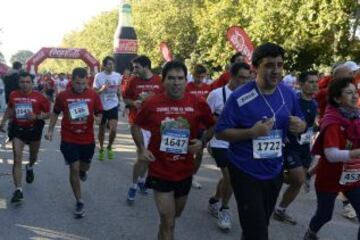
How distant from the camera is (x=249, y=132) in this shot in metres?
3.83

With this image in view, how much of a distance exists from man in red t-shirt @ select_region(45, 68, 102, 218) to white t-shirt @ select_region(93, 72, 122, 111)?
3.72m

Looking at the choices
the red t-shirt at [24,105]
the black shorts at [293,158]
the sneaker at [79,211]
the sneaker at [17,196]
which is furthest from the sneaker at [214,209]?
the red t-shirt at [24,105]

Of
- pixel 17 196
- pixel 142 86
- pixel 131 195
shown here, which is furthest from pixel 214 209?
pixel 17 196

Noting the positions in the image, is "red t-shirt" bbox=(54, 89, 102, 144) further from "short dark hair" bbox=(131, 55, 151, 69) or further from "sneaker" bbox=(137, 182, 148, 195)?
"sneaker" bbox=(137, 182, 148, 195)

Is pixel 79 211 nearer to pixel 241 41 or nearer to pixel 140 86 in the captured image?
pixel 140 86

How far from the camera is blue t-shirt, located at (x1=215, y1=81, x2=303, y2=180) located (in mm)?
3945

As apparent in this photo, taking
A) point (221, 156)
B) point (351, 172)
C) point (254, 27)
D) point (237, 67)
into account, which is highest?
point (254, 27)

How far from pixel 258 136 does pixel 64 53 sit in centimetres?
3456

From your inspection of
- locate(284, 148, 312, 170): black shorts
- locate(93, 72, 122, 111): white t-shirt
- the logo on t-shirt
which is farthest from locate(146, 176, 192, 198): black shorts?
locate(93, 72, 122, 111): white t-shirt

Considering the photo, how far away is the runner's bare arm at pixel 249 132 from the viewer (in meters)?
3.80

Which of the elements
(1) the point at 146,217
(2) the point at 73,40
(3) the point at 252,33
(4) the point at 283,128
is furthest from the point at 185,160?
(2) the point at 73,40

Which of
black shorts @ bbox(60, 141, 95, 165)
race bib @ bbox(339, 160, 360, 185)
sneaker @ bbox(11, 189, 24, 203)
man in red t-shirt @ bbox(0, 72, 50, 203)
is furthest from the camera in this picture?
man in red t-shirt @ bbox(0, 72, 50, 203)

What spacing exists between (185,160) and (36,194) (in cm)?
383

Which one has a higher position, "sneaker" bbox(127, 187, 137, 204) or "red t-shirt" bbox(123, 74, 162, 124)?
Answer: "red t-shirt" bbox(123, 74, 162, 124)
